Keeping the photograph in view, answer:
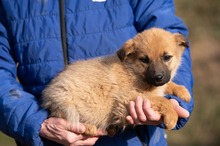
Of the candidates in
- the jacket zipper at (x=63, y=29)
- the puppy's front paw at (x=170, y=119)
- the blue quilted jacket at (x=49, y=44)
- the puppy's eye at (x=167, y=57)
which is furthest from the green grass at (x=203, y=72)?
the puppy's front paw at (x=170, y=119)

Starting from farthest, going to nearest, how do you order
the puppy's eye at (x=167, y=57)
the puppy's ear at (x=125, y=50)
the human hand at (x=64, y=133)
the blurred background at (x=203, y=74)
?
the blurred background at (x=203, y=74)
the puppy's eye at (x=167, y=57)
the puppy's ear at (x=125, y=50)
the human hand at (x=64, y=133)

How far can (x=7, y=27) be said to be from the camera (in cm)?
410

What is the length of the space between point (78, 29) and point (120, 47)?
30 cm

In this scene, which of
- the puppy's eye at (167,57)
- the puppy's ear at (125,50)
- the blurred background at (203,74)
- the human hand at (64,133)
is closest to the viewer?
the human hand at (64,133)

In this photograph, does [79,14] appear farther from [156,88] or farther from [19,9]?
[156,88]

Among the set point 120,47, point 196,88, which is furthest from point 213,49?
point 120,47

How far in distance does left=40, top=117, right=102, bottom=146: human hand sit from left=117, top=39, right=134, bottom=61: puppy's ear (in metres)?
0.52

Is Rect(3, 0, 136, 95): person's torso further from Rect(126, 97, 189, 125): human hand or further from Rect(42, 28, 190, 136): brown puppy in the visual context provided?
Rect(126, 97, 189, 125): human hand

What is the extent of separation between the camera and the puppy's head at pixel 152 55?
390 cm

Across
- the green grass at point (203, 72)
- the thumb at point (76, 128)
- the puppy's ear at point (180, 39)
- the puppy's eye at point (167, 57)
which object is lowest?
the green grass at point (203, 72)

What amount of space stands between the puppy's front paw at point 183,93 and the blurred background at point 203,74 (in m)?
5.42

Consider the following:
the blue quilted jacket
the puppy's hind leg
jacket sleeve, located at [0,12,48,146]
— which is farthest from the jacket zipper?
the puppy's hind leg

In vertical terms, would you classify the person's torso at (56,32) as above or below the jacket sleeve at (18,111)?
above

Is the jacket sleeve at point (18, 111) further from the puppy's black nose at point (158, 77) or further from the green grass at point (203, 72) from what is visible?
the green grass at point (203, 72)
